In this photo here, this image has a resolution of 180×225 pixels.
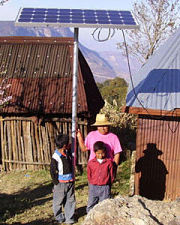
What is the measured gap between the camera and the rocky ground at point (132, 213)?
3.79 metres

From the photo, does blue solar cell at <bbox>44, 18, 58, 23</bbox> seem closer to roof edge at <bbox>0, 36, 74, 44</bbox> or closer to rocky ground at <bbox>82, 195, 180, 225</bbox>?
rocky ground at <bbox>82, 195, 180, 225</bbox>

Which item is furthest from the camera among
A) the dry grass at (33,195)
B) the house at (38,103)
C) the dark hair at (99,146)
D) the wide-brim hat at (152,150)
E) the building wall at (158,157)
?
the house at (38,103)

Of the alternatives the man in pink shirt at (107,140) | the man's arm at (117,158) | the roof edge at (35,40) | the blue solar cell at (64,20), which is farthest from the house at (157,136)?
the roof edge at (35,40)

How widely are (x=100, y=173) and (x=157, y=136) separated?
215 cm

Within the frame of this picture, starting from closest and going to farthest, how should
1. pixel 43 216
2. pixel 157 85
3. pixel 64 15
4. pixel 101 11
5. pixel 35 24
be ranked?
pixel 35 24, pixel 64 15, pixel 101 11, pixel 43 216, pixel 157 85

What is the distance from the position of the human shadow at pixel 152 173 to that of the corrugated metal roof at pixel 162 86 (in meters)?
0.96

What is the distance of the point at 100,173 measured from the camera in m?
4.93

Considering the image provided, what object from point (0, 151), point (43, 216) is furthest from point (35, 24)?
point (0, 151)

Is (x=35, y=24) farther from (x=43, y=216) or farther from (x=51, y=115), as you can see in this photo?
(x=51, y=115)

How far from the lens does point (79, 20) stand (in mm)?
5074

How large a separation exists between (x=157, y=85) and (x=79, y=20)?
2513mm

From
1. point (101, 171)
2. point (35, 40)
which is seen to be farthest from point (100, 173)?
point (35, 40)

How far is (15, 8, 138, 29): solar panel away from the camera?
16.0ft

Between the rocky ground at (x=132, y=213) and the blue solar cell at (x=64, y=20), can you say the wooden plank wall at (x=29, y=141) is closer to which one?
the blue solar cell at (x=64, y=20)
